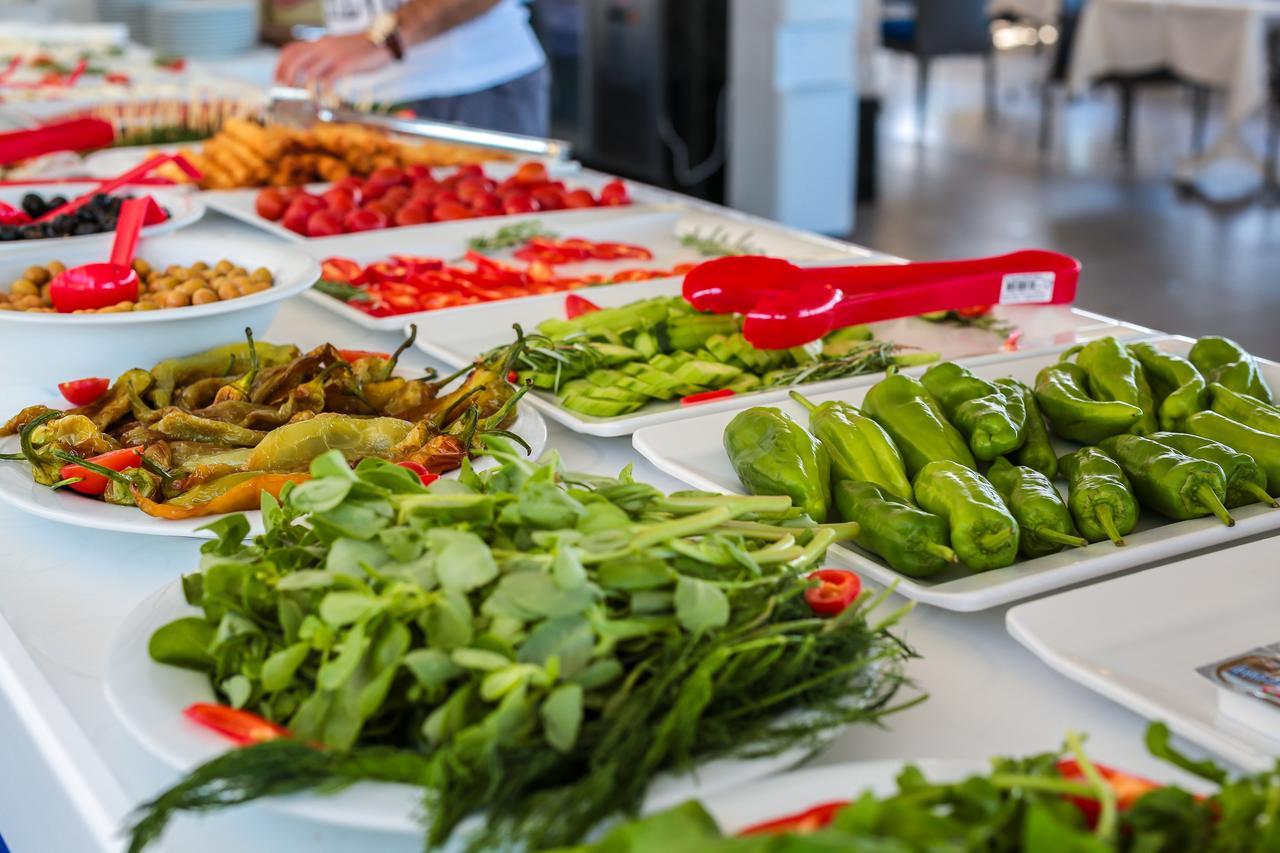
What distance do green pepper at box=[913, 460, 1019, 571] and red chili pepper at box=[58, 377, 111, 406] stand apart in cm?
75

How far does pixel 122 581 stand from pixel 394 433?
0.23 meters

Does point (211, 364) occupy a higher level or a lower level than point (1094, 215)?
higher

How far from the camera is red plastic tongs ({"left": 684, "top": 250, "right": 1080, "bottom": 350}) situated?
125 cm

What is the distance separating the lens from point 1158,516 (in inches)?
37.7

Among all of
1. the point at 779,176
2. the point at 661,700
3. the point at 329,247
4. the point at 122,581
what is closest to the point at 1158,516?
the point at 661,700

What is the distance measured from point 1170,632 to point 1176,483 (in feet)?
0.50

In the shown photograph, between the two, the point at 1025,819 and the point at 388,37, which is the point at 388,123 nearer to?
the point at 388,37

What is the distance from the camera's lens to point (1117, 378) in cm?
110

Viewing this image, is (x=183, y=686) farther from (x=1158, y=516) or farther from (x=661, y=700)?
(x=1158, y=516)

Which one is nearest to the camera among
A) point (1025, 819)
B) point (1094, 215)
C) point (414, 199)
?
point (1025, 819)

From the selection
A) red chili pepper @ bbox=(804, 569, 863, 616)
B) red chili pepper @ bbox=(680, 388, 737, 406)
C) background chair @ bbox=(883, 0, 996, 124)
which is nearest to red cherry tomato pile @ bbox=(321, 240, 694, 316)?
red chili pepper @ bbox=(680, 388, 737, 406)

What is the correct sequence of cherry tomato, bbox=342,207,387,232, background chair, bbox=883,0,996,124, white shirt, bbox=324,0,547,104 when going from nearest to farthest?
cherry tomato, bbox=342,207,387,232
white shirt, bbox=324,0,547,104
background chair, bbox=883,0,996,124

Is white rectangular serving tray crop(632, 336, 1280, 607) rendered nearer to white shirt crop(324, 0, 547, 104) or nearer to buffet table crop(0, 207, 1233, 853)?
buffet table crop(0, 207, 1233, 853)

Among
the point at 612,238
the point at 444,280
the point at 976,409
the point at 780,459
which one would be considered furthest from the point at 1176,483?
the point at 612,238
